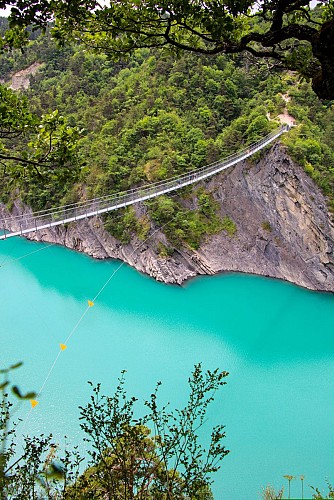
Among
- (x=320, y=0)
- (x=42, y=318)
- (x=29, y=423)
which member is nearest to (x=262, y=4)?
(x=320, y=0)

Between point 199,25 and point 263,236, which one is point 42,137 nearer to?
point 199,25

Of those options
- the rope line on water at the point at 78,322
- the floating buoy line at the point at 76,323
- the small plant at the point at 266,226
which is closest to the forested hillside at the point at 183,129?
the rope line on water at the point at 78,322

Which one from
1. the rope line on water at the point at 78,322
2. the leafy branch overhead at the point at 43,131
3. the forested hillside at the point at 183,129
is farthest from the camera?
the forested hillside at the point at 183,129

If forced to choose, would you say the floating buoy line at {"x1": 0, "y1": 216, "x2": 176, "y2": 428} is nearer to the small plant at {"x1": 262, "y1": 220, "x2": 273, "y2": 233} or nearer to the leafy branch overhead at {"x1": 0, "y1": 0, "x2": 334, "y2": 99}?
the small plant at {"x1": 262, "y1": 220, "x2": 273, "y2": 233}

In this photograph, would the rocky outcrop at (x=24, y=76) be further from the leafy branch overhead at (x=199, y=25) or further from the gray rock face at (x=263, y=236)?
the leafy branch overhead at (x=199, y=25)

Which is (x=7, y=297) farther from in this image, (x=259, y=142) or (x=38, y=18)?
(x=38, y=18)
